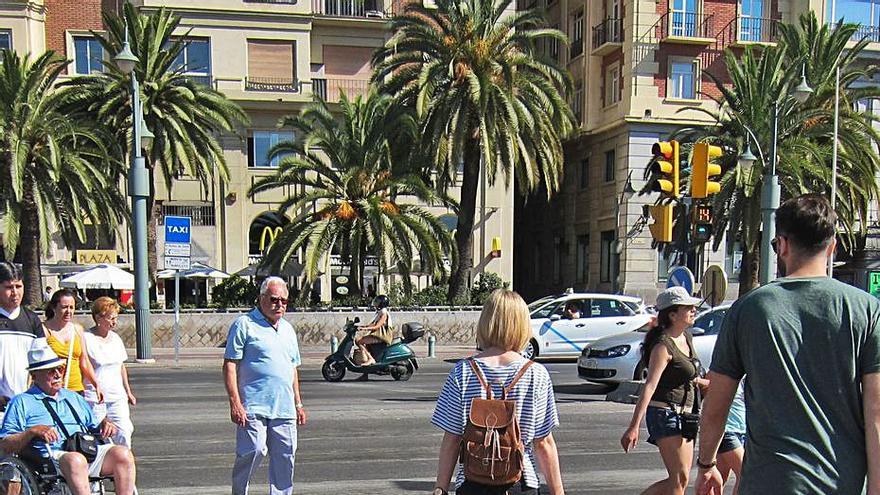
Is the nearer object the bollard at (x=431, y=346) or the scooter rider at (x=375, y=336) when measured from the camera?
the scooter rider at (x=375, y=336)

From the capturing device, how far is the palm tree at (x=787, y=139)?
22.8m

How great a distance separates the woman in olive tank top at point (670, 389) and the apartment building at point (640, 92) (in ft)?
81.8

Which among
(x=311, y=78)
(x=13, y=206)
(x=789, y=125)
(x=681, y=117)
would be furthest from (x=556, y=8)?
(x=13, y=206)

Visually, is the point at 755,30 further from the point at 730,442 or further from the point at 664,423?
the point at 664,423

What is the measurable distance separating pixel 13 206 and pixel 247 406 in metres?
18.8

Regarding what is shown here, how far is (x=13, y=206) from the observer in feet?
66.6

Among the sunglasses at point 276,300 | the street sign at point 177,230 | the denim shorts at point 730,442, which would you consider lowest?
the denim shorts at point 730,442

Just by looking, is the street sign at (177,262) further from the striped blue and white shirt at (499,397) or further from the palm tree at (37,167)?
the striped blue and white shirt at (499,397)

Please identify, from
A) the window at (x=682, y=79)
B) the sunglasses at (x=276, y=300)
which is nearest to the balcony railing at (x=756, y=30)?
the window at (x=682, y=79)

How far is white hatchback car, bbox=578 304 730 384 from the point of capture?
11.7m

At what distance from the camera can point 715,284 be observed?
42.7ft

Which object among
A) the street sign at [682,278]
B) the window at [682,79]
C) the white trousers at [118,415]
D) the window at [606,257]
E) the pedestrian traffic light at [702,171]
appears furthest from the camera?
the window at [606,257]

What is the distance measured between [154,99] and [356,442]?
64.7 feet

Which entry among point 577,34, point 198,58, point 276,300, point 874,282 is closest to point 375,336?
point 276,300
